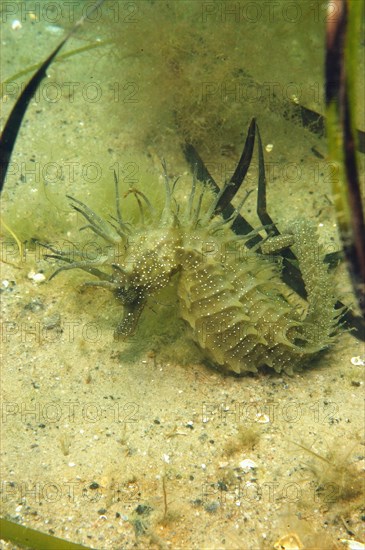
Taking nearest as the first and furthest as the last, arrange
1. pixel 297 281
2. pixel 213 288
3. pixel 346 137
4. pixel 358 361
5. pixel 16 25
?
pixel 346 137 < pixel 213 288 < pixel 358 361 < pixel 297 281 < pixel 16 25

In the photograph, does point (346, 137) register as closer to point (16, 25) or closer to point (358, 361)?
point (358, 361)

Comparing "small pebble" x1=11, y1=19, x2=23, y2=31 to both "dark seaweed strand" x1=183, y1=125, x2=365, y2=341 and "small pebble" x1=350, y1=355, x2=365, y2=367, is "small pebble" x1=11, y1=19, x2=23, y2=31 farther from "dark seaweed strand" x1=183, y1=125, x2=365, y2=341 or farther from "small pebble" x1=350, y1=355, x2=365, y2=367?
"small pebble" x1=350, y1=355, x2=365, y2=367

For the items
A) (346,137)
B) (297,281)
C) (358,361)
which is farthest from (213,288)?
(346,137)

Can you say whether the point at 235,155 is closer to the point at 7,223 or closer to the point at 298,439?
the point at 7,223

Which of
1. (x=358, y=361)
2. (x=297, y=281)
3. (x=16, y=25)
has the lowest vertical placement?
(x=358, y=361)

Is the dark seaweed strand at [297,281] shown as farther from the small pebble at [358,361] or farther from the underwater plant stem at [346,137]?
the underwater plant stem at [346,137]

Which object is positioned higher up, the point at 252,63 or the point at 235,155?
the point at 252,63

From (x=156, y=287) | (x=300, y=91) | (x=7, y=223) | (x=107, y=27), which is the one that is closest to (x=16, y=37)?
(x=107, y=27)

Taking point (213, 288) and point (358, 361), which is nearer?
point (213, 288)

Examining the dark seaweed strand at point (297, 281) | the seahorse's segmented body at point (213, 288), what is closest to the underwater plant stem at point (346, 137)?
the seahorse's segmented body at point (213, 288)
